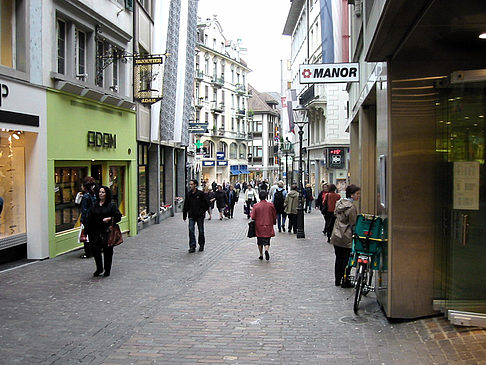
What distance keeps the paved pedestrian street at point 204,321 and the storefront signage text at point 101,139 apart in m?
4.15

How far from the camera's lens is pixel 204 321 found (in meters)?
7.36

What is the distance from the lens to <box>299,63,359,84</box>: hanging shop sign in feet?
35.6

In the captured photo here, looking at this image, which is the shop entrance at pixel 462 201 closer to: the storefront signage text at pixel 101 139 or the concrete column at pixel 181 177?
the storefront signage text at pixel 101 139

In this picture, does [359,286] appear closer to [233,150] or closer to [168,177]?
[168,177]

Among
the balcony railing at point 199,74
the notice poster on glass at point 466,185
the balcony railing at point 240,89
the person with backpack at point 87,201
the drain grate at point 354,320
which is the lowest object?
the drain grate at point 354,320

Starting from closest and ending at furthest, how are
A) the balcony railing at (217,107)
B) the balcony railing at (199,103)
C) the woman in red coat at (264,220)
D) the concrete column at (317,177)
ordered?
the woman in red coat at (264,220) < the concrete column at (317,177) < the balcony railing at (199,103) < the balcony railing at (217,107)

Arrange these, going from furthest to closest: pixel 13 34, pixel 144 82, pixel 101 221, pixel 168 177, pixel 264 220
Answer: pixel 168 177
pixel 144 82
pixel 264 220
pixel 13 34
pixel 101 221

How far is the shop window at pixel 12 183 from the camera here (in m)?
11.7

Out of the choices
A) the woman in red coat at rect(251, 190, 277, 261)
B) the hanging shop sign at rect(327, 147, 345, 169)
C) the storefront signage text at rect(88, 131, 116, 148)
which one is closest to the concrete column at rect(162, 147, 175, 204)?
the storefront signage text at rect(88, 131, 116, 148)

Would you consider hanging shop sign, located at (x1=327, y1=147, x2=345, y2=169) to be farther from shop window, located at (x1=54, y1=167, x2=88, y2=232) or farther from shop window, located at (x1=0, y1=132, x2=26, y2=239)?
shop window, located at (x1=0, y1=132, x2=26, y2=239)

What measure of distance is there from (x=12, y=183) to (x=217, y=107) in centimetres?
6047

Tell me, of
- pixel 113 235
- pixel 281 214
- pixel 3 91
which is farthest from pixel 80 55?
pixel 281 214

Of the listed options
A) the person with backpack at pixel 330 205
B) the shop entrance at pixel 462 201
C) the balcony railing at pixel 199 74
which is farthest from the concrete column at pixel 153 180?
the balcony railing at pixel 199 74

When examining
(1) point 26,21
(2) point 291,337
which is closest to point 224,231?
(1) point 26,21
